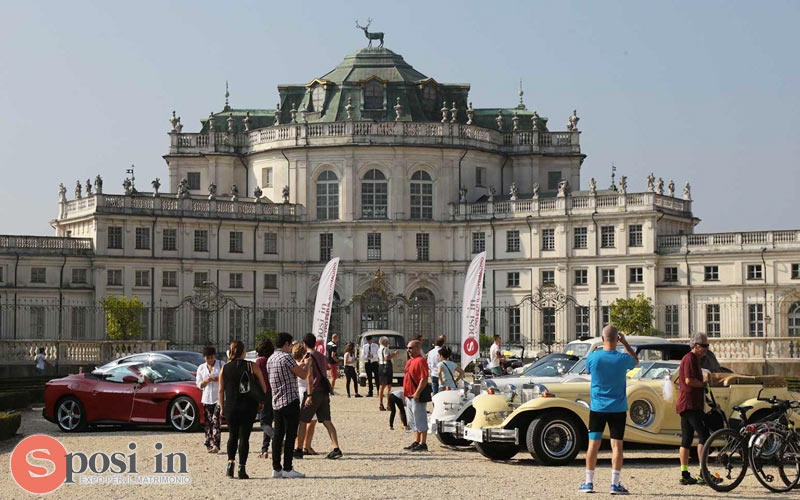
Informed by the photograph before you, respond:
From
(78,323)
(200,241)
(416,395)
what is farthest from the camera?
(200,241)

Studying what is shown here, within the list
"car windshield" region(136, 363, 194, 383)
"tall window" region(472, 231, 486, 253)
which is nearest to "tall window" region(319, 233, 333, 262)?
"tall window" region(472, 231, 486, 253)

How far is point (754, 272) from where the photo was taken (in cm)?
7988

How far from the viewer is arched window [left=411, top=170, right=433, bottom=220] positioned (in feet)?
288

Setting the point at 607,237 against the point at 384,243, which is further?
the point at 384,243

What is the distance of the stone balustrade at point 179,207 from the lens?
82.8 metres

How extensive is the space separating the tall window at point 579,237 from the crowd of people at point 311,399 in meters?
55.4

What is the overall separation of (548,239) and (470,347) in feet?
142

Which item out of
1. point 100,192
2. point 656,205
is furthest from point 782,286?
point 100,192

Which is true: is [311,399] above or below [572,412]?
above

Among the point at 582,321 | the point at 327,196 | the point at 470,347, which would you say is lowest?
the point at 470,347

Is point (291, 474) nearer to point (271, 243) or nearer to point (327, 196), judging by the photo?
point (271, 243)

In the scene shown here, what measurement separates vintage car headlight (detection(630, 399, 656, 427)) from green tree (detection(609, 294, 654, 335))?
2096 inches

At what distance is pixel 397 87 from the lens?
91250 mm

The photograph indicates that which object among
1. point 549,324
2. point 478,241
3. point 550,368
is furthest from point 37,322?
point 550,368
